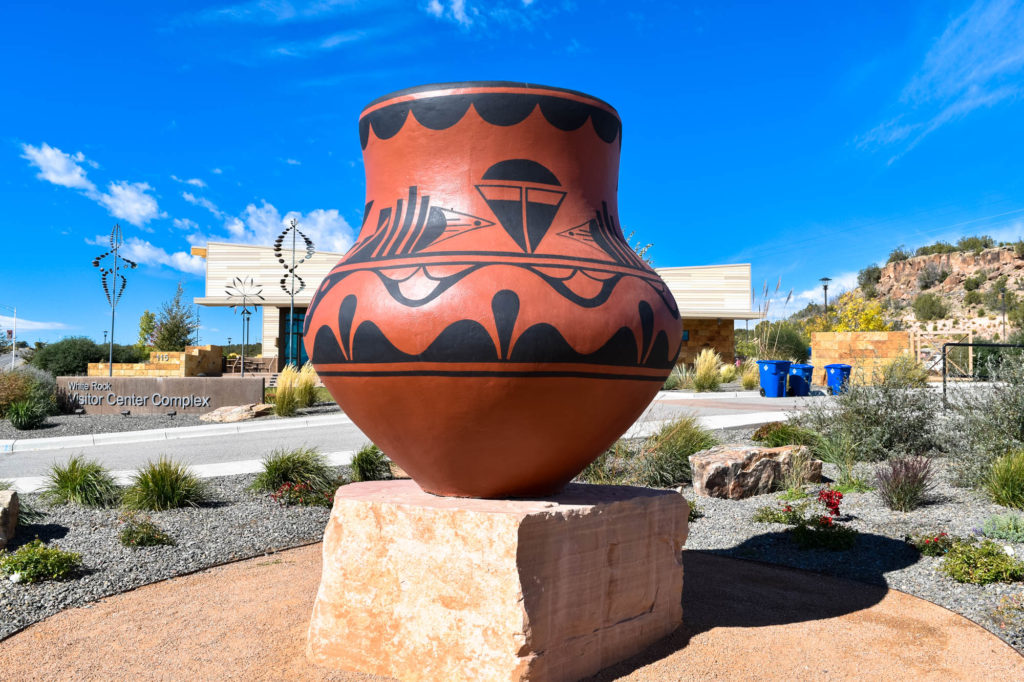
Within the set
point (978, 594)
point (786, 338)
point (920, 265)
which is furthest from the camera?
point (920, 265)

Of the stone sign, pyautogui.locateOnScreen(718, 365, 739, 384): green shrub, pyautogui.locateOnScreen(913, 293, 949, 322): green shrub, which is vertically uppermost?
pyautogui.locateOnScreen(913, 293, 949, 322): green shrub

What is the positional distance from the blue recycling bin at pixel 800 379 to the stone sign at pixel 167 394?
13311 millimetres

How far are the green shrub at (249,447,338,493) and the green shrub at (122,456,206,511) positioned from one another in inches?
29.5

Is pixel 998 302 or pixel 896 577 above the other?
pixel 998 302

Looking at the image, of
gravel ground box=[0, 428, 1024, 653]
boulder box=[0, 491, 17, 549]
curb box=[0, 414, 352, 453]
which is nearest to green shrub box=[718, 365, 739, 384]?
curb box=[0, 414, 352, 453]

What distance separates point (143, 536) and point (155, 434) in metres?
8.03

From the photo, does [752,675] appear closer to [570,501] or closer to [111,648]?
[570,501]

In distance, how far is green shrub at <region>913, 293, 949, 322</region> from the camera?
5619 cm

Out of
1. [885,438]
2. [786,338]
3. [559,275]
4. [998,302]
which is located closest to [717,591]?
[559,275]

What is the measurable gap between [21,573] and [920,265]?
74408 millimetres

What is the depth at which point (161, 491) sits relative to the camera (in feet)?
21.0

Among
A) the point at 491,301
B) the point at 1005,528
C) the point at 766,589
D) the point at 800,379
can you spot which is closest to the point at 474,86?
the point at 491,301

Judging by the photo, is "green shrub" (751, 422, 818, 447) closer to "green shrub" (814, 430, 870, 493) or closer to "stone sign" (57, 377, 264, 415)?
"green shrub" (814, 430, 870, 493)

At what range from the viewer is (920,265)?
218ft
